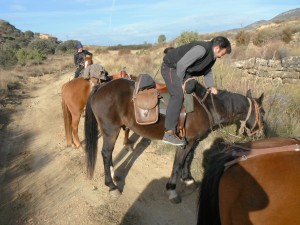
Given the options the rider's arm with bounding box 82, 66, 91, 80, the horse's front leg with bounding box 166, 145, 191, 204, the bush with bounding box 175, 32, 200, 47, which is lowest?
the horse's front leg with bounding box 166, 145, 191, 204

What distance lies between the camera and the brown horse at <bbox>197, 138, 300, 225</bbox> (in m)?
2.12

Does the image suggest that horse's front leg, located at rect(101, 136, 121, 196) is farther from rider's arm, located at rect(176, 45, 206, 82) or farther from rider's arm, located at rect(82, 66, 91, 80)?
rider's arm, located at rect(82, 66, 91, 80)

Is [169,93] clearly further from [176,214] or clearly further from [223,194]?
[223,194]

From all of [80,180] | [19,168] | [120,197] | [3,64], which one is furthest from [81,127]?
[3,64]

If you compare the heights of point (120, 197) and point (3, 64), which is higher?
point (3, 64)

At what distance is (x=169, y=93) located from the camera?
4.80 meters

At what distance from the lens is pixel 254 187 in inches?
85.4

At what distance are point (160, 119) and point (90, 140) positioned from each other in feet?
5.17

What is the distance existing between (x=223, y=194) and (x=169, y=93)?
2.73 m

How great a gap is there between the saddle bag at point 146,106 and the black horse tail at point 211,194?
7.95 ft

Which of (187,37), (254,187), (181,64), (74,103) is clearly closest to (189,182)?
(181,64)

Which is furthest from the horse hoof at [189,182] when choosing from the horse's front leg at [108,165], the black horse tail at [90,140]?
the black horse tail at [90,140]

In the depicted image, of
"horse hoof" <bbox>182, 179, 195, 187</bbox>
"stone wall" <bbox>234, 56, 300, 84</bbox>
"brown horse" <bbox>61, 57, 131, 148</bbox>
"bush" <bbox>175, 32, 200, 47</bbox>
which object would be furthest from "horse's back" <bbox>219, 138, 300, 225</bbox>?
"bush" <bbox>175, 32, 200, 47</bbox>

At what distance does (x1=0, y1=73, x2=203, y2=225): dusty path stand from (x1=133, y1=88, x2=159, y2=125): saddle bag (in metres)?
1.38
